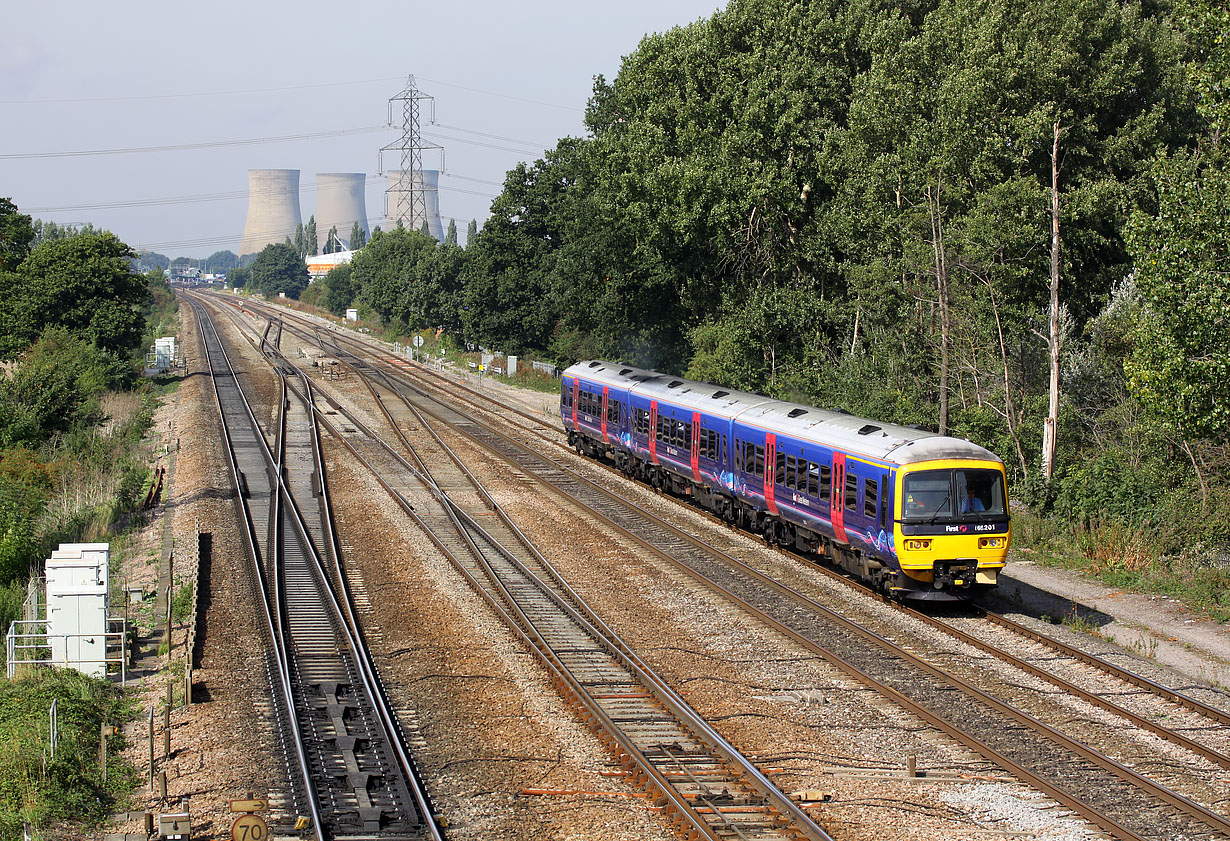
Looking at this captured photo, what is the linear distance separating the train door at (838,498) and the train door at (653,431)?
34.6ft

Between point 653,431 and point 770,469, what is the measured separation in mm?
7935

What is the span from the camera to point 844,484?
21.4 metres

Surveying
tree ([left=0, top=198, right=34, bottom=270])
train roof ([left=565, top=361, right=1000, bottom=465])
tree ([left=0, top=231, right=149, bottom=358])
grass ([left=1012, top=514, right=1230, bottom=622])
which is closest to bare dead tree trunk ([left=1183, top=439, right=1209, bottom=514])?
grass ([left=1012, top=514, right=1230, bottom=622])

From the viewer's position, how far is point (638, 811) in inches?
463

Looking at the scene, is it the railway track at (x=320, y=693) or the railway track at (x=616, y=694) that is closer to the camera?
the railway track at (x=616, y=694)

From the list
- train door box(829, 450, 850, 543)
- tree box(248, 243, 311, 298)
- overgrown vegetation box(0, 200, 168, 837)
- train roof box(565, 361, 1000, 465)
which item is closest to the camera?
overgrown vegetation box(0, 200, 168, 837)

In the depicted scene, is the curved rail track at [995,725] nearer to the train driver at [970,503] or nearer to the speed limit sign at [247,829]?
the train driver at [970,503]

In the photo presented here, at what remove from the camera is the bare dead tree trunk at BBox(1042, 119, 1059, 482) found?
26.3 metres

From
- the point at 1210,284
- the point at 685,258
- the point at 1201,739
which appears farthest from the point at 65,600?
the point at 685,258

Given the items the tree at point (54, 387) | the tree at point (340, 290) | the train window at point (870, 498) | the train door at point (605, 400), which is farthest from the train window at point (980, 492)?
the tree at point (340, 290)

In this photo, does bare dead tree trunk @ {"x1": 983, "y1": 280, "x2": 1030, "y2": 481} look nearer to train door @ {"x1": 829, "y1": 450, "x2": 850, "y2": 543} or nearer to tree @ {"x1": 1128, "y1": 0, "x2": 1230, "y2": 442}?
tree @ {"x1": 1128, "y1": 0, "x2": 1230, "y2": 442}

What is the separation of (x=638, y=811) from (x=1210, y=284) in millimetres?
13352

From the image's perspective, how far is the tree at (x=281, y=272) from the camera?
598 feet

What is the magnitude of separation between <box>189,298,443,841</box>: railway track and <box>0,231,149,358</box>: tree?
30.3 m
